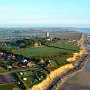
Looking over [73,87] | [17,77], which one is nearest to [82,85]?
[73,87]

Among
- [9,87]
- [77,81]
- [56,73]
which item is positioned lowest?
[77,81]

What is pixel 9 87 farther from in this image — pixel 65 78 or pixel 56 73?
pixel 56 73

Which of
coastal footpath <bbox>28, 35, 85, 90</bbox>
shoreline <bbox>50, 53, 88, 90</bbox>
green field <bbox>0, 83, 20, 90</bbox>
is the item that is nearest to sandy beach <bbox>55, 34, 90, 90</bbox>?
shoreline <bbox>50, 53, 88, 90</bbox>

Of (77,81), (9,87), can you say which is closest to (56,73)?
(77,81)

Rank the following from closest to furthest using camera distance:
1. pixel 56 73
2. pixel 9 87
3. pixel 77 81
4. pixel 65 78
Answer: pixel 9 87, pixel 77 81, pixel 65 78, pixel 56 73

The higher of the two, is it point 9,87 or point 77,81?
point 9,87

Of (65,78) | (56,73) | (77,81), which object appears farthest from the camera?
(56,73)

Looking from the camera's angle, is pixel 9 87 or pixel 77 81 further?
pixel 77 81

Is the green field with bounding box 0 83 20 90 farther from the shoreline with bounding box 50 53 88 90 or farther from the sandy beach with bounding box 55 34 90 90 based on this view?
the sandy beach with bounding box 55 34 90 90

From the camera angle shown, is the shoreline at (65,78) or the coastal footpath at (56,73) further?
the shoreline at (65,78)

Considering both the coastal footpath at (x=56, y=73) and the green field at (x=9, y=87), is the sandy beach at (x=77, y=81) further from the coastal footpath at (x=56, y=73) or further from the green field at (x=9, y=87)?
the green field at (x=9, y=87)

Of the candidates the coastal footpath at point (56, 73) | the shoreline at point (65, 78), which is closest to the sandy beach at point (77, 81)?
the shoreline at point (65, 78)

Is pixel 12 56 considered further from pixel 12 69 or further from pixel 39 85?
pixel 39 85
